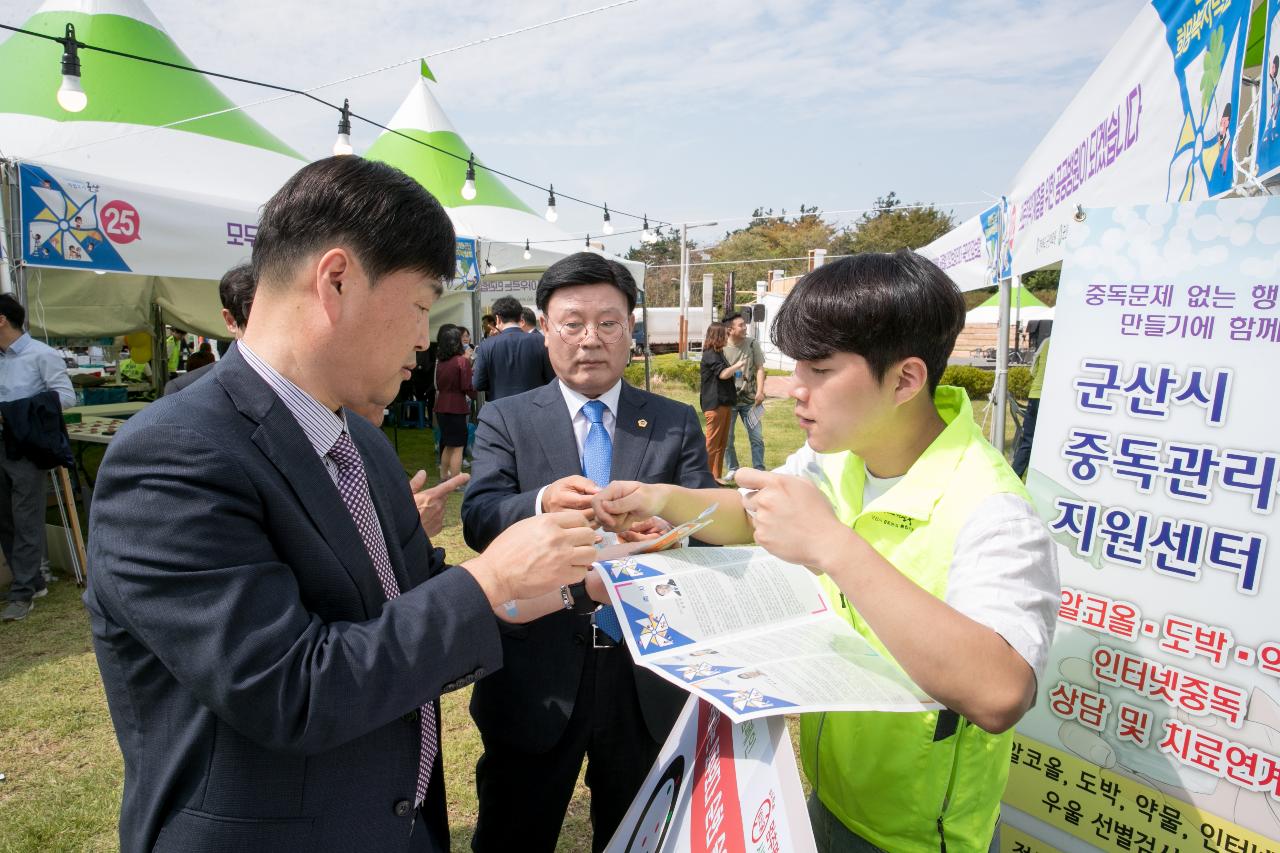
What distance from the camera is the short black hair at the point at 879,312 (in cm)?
123

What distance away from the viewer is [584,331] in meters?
2.11

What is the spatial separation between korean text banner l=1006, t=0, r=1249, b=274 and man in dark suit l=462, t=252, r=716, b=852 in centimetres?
181

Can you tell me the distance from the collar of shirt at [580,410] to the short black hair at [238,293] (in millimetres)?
1875

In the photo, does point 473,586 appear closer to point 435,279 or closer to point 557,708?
point 435,279

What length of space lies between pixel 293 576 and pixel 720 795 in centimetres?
70

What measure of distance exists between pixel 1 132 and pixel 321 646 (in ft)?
24.5

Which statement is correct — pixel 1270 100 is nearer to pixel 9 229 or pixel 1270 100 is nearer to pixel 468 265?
pixel 9 229

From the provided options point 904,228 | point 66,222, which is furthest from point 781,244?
point 66,222

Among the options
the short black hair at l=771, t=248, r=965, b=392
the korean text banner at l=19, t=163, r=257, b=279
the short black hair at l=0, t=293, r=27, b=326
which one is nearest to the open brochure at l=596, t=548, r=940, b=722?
the short black hair at l=771, t=248, r=965, b=392

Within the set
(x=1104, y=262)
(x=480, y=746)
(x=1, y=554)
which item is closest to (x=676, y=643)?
(x=1104, y=262)

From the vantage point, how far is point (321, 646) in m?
0.93

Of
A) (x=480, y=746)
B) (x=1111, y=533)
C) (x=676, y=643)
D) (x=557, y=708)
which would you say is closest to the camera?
(x=676, y=643)

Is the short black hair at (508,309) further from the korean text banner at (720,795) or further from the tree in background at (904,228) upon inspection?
the tree in background at (904,228)

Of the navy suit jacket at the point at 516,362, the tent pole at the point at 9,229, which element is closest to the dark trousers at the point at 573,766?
the navy suit jacket at the point at 516,362
